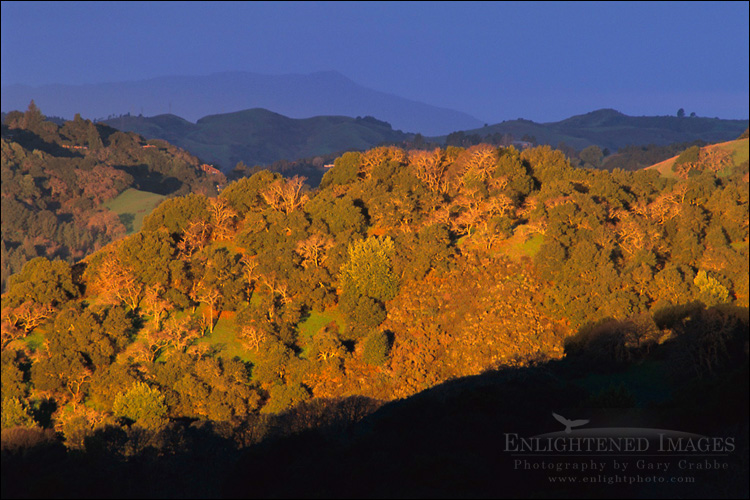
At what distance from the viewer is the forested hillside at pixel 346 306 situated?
30719 mm

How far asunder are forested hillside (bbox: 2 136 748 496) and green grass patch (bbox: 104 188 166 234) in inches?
2789

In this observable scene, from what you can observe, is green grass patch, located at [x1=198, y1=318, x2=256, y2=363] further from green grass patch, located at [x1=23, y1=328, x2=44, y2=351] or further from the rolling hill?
the rolling hill

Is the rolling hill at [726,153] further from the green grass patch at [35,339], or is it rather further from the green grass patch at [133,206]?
the green grass patch at [133,206]

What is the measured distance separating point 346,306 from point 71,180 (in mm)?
97993

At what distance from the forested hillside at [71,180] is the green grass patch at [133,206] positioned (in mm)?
886

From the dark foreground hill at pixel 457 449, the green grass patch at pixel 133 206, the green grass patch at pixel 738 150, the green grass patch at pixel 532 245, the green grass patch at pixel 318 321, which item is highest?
the green grass patch at pixel 133 206

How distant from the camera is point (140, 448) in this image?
25.0 m

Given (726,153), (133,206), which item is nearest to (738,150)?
(726,153)

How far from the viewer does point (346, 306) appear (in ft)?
127

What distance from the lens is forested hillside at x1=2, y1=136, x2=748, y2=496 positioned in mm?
30719

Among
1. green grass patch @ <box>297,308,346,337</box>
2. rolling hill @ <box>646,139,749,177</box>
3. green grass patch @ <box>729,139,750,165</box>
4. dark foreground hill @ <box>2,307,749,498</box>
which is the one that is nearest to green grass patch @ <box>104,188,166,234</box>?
rolling hill @ <box>646,139,749,177</box>

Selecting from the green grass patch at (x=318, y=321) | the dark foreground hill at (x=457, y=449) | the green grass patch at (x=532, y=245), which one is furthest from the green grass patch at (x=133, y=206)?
the dark foreground hill at (x=457, y=449)

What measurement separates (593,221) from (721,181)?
18956 millimetres

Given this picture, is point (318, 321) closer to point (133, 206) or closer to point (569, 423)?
point (569, 423)
